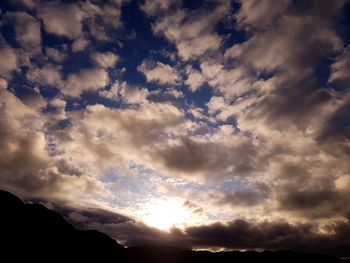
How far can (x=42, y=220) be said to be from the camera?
5433 inches

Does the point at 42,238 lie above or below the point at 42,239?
above

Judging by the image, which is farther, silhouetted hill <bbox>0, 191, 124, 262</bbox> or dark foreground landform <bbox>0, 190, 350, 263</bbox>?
silhouetted hill <bbox>0, 191, 124, 262</bbox>

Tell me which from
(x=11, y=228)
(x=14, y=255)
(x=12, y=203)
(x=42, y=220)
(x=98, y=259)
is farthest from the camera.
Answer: (x=98, y=259)

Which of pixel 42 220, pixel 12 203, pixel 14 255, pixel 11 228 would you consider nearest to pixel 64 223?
pixel 42 220

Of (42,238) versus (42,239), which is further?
(42,238)

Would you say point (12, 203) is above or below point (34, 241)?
above

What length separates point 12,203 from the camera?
12731 centimetres

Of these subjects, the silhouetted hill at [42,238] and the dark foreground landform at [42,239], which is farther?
the silhouetted hill at [42,238]

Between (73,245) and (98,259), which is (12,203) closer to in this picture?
(73,245)

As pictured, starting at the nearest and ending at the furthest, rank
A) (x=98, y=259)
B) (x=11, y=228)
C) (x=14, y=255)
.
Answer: (x=14, y=255)
(x=11, y=228)
(x=98, y=259)

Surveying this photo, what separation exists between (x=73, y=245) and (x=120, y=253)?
3639 centimetres

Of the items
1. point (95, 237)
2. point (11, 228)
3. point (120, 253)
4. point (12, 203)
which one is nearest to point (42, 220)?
point (12, 203)

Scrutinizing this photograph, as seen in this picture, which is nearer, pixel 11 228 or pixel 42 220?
pixel 11 228

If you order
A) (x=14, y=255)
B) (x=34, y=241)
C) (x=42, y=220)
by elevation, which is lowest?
(x=14, y=255)
